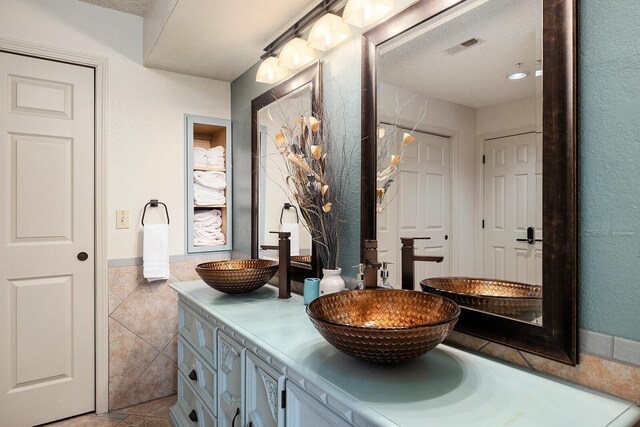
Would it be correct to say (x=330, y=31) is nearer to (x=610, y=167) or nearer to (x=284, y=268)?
(x=284, y=268)

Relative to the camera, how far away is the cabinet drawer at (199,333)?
1.63m

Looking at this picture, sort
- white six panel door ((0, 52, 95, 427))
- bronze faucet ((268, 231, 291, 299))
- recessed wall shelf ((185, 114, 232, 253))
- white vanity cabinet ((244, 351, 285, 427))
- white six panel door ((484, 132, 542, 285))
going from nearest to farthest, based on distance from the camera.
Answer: white six panel door ((484, 132, 542, 285))
white vanity cabinet ((244, 351, 285, 427))
bronze faucet ((268, 231, 291, 299))
white six panel door ((0, 52, 95, 427))
recessed wall shelf ((185, 114, 232, 253))

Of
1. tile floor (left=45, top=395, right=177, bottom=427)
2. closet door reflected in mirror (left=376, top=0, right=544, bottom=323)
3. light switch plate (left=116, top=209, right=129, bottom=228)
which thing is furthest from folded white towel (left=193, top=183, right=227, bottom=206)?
closet door reflected in mirror (left=376, top=0, right=544, bottom=323)

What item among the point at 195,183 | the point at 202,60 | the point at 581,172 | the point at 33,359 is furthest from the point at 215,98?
the point at 581,172

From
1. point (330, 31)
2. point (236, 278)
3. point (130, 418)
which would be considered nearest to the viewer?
point (330, 31)

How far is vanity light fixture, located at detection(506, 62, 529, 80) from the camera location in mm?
1032

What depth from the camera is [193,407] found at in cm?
189

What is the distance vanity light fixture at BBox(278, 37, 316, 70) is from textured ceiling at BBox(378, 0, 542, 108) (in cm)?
51

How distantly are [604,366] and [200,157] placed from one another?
8.17ft

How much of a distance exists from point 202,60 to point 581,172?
86.9 inches

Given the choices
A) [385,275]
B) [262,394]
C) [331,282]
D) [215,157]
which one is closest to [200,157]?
[215,157]

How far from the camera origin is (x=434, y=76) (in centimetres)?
132

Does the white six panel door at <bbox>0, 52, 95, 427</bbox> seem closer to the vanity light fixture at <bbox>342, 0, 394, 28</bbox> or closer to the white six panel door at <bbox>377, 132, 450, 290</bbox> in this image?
the vanity light fixture at <bbox>342, 0, 394, 28</bbox>

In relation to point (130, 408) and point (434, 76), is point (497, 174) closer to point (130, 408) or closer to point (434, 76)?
point (434, 76)
